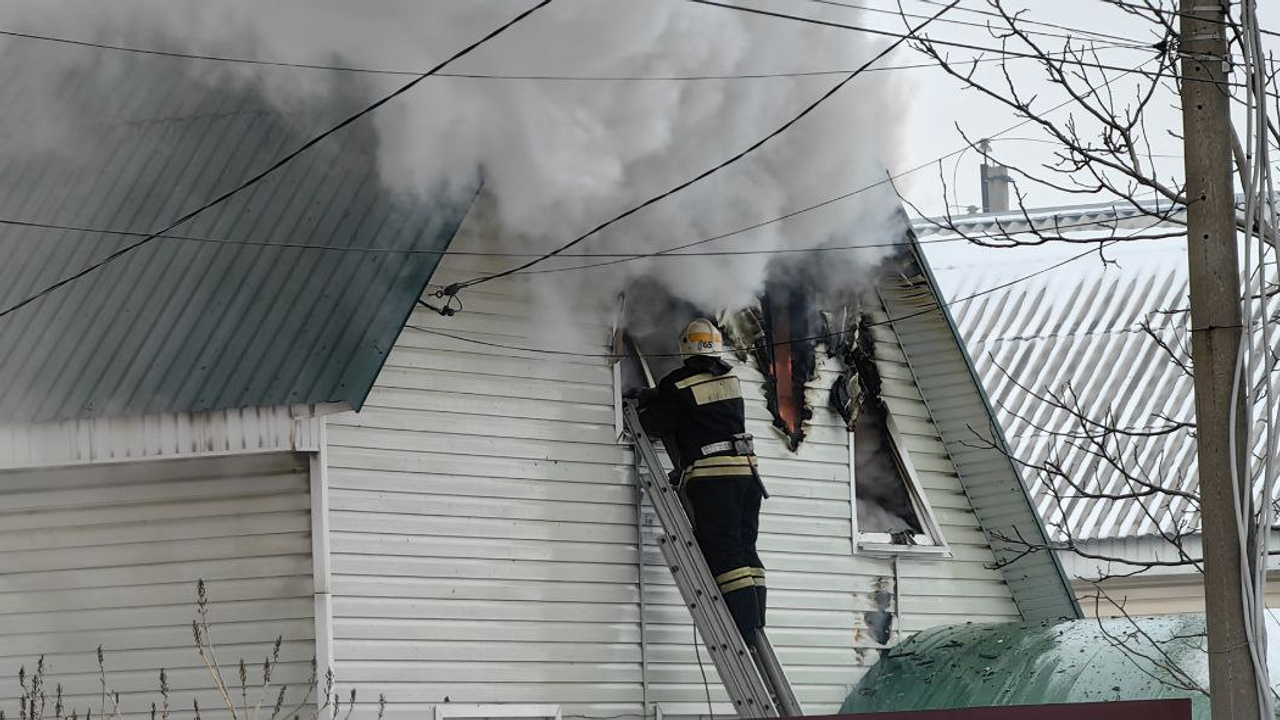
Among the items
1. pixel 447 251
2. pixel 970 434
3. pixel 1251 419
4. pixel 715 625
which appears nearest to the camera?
pixel 1251 419

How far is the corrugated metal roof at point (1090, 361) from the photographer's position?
21375 mm

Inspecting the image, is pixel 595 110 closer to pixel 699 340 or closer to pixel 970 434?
pixel 699 340

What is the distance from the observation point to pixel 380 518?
10.5 meters

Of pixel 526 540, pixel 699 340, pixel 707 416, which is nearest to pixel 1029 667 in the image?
pixel 707 416

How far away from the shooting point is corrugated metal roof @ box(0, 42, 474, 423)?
995 cm

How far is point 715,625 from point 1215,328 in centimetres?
530

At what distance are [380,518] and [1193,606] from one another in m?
13.2

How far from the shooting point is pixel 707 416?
37.3ft

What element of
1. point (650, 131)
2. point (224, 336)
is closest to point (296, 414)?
point (224, 336)

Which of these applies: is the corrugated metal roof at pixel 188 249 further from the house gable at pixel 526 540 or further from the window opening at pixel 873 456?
the window opening at pixel 873 456

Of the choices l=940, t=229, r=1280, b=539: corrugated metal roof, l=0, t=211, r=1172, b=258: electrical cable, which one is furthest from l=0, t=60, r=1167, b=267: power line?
l=940, t=229, r=1280, b=539: corrugated metal roof

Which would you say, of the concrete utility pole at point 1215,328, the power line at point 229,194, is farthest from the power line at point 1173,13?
the power line at point 229,194

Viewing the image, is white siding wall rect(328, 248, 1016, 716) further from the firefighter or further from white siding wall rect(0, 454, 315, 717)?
the firefighter

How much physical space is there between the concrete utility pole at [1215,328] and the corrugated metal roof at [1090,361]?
46.5 ft
